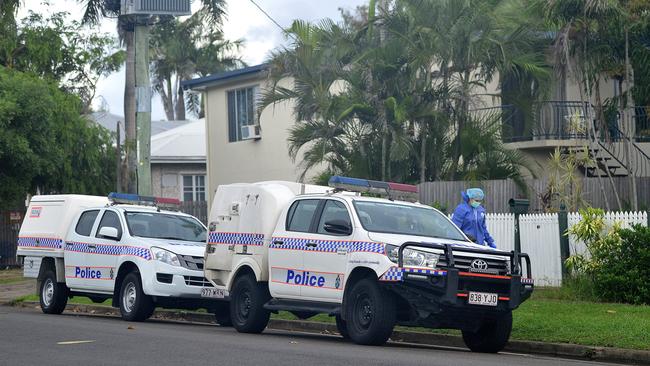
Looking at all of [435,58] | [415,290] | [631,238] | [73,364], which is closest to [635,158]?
[435,58]

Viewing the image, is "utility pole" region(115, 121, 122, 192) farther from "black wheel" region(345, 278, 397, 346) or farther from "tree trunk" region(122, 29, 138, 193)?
"black wheel" region(345, 278, 397, 346)

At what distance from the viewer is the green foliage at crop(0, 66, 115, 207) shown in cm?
3222

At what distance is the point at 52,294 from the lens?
20328 mm

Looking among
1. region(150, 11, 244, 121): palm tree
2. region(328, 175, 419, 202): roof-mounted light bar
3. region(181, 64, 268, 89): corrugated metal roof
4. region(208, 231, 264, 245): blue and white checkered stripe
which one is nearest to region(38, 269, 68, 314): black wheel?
region(208, 231, 264, 245): blue and white checkered stripe

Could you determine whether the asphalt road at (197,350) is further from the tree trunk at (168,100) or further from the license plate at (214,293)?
the tree trunk at (168,100)

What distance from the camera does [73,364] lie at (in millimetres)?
11336

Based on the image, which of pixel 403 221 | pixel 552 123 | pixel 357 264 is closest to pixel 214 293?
pixel 403 221

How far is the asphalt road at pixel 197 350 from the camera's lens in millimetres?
11586

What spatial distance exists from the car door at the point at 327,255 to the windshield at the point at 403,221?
10.0 inches

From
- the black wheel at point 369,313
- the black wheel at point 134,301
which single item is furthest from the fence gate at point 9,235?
the black wheel at point 369,313

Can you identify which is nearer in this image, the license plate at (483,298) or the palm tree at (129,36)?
the license plate at (483,298)

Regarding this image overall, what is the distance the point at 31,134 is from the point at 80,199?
12.8m

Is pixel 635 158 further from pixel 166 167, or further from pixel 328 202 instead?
pixel 166 167

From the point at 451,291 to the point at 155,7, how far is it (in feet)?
43.6
